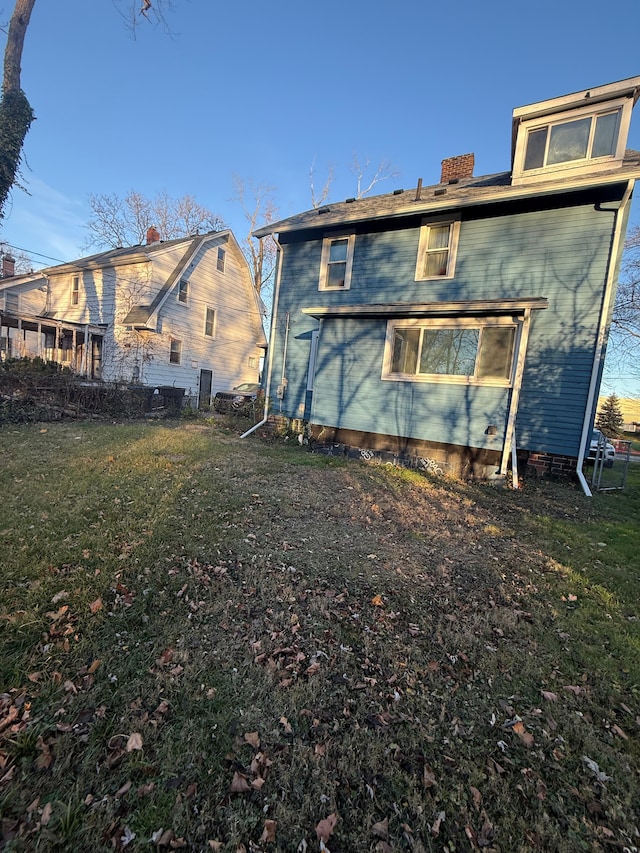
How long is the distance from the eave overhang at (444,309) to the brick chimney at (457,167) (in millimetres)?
6020

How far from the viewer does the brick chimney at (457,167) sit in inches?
464

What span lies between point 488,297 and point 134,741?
1021 cm

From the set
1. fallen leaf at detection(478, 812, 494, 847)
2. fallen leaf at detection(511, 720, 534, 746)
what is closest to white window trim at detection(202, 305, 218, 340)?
fallen leaf at detection(511, 720, 534, 746)

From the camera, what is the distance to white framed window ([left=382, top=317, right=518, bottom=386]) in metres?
7.89

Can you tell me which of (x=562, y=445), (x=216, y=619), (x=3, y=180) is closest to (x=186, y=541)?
(x=216, y=619)

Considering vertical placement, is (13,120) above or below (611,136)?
above

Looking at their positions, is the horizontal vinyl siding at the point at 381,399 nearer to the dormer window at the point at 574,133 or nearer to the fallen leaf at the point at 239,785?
the dormer window at the point at 574,133

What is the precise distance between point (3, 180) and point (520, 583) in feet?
55.2

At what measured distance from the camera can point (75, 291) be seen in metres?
19.2

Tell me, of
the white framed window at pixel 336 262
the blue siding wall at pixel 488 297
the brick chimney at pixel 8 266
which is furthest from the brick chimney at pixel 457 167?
the brick chimney at pixel 8 266

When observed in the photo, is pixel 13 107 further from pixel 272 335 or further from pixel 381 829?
pixel 381 829

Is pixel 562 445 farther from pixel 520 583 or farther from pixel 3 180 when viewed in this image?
pixel 3 180

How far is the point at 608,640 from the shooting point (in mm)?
3037

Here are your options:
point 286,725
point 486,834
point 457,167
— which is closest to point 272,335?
point 457,167
